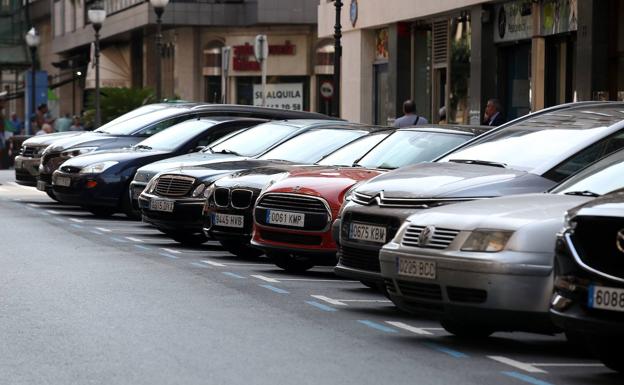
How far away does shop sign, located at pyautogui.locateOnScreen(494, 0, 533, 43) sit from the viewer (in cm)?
3234

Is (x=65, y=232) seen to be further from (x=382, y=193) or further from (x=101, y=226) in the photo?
(x=382, y=193)

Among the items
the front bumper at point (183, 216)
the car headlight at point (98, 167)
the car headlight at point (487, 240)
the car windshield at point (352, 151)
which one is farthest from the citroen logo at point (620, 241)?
the car headlight at point (98, 167)

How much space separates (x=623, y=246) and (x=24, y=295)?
6.04 metres

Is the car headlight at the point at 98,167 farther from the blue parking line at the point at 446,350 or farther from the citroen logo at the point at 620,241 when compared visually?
the citroen logo at the point at 620,241

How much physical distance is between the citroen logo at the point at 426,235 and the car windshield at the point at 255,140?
31.5ft

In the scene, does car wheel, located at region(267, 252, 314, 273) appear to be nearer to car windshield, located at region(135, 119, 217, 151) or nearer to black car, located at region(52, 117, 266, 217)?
black car, located at region(52, 117, 266, 217)

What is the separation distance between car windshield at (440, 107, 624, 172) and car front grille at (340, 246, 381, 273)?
1.32 m

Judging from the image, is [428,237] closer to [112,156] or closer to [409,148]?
[409,148]

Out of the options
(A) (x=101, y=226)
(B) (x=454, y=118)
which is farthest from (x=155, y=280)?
(B) (x=454, y=118)

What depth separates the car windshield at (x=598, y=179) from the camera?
10.4 m

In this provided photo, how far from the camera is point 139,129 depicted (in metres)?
25.8

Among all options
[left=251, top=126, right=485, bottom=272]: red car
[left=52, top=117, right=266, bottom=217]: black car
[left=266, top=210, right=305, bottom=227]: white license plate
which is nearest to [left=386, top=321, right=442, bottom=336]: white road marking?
[left=251, top=126, right=485, bottom=272]: red car

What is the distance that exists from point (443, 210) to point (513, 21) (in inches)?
912

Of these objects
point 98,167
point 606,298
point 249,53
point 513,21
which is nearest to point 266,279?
point 606,298
